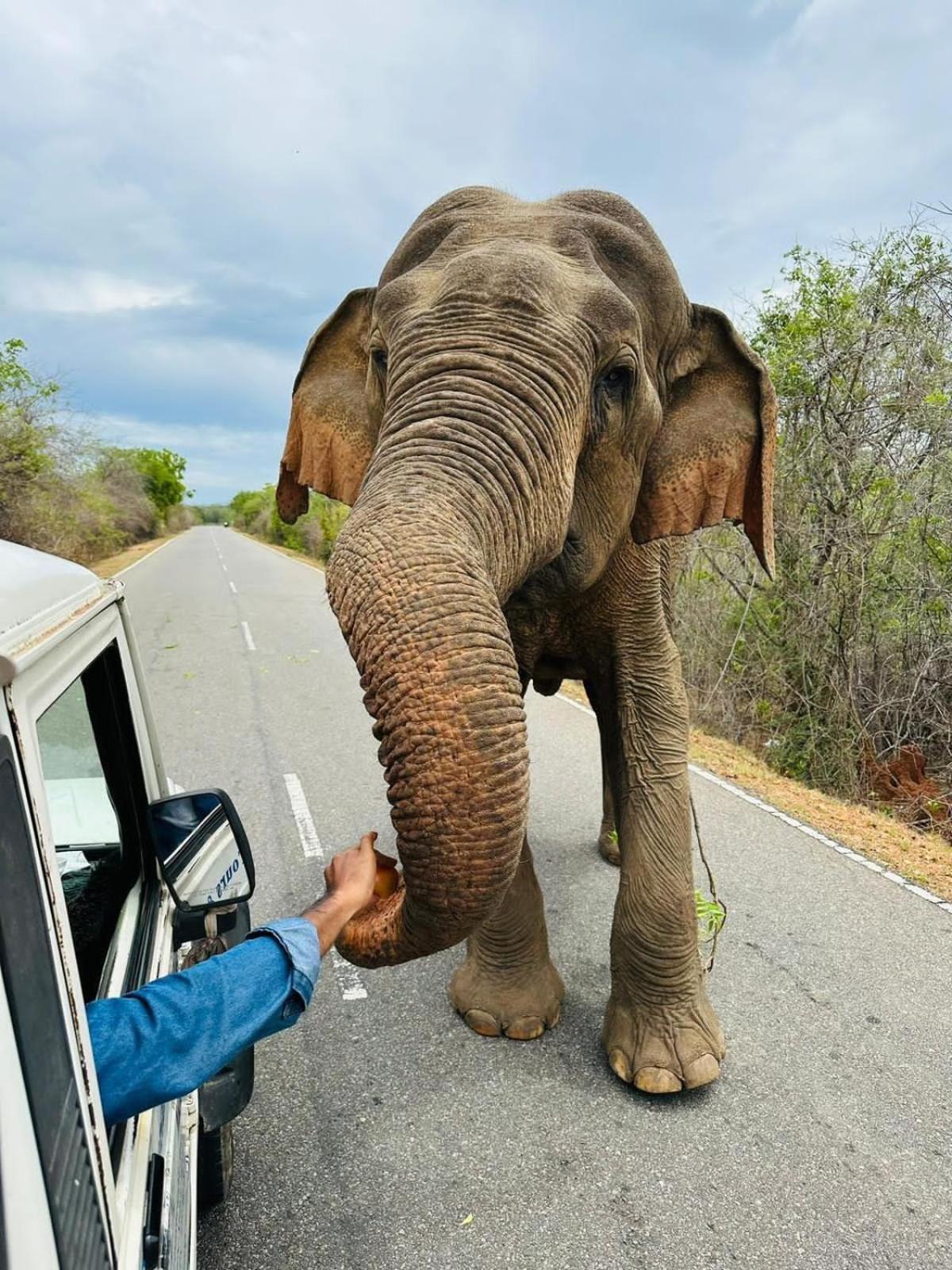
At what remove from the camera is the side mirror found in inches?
76.7

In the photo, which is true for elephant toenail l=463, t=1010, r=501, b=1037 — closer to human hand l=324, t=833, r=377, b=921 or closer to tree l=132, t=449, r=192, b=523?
human hand l=324, t=833, r=377, b=921

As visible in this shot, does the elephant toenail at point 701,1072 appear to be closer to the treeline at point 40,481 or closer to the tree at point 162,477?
the treeline at point 40,481

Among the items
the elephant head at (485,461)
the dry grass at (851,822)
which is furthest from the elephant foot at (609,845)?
the elephant head at (485,461)

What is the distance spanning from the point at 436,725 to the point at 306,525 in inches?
1638

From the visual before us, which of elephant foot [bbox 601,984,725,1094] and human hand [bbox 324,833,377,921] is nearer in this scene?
human hand [bbox 324,833,377,921]

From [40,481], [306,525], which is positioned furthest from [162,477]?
[40,481]

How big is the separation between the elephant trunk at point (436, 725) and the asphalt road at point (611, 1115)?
1.32 m

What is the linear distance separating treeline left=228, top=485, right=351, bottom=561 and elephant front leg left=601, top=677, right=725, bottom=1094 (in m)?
1.80

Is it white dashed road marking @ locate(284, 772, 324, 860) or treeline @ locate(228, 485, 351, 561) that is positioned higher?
treeline @ locate(228, 485, 351, 561)

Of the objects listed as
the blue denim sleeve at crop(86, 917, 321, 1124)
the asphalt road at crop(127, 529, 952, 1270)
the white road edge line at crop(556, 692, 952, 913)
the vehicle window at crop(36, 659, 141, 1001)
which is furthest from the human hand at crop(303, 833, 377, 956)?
Result: the white road edge line at crop(556, 692, 952, 913)

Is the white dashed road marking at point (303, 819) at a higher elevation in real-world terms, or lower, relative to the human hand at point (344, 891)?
lower

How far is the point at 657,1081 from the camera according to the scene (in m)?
3.01

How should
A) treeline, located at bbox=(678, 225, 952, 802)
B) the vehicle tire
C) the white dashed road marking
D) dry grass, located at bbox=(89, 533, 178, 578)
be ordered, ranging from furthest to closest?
dry grass, located at bbox=(89, 533, 178, 578) → treeline, located at bbox=(678, 225, 952, 802) → the white dashed road marking → the vehicle tire

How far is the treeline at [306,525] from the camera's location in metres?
30.7
